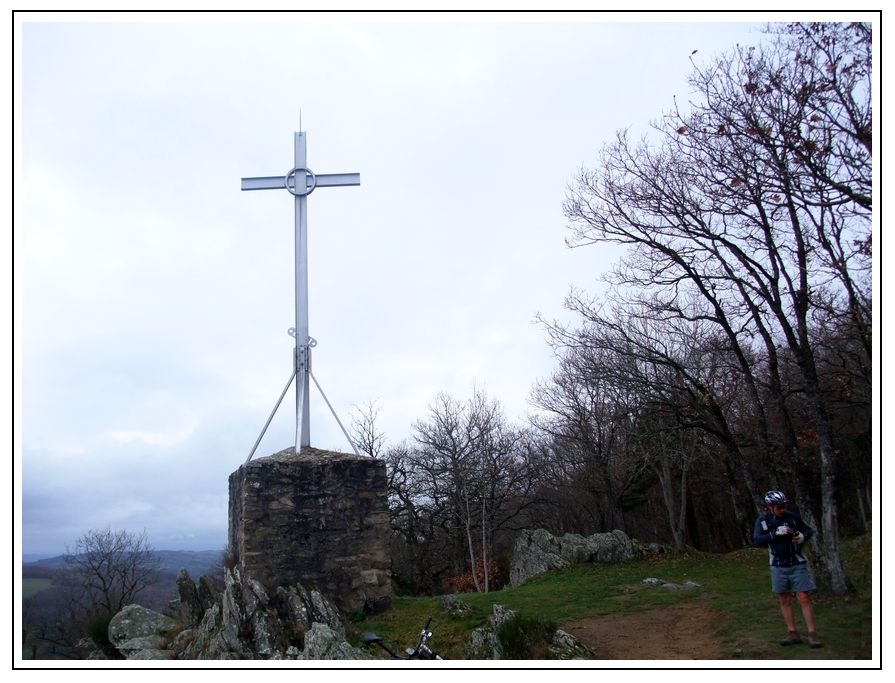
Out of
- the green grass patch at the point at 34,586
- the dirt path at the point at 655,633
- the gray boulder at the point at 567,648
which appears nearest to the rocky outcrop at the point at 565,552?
the dirt path at the point at 655,633

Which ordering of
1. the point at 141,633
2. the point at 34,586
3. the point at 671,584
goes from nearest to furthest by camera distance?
1. the point at 141,633
2. the point at 34,586
3. the point at 671,584

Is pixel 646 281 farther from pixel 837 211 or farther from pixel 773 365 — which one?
pixel 837 211

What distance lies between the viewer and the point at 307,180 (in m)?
10.6

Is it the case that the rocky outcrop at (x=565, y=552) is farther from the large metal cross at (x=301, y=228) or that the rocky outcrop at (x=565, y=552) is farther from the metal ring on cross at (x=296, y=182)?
the metal ring on cross at (x=296, y=182)

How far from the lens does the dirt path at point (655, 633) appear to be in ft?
23.7

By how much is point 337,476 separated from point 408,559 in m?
19.2

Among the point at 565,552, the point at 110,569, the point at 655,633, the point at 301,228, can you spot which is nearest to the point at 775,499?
the point at 655,633

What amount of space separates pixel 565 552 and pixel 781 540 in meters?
11.1

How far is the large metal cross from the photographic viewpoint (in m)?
10.4

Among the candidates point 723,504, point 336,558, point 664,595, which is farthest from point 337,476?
point 723,504

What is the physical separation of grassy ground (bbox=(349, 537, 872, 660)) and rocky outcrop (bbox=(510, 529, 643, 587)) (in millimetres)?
536

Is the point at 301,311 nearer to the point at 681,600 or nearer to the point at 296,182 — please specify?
the point at 296,182

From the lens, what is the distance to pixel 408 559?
2745 centimetres

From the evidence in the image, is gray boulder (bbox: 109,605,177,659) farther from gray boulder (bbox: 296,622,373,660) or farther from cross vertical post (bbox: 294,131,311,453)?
cross vertical post (bbox: 294,131,311,453)
